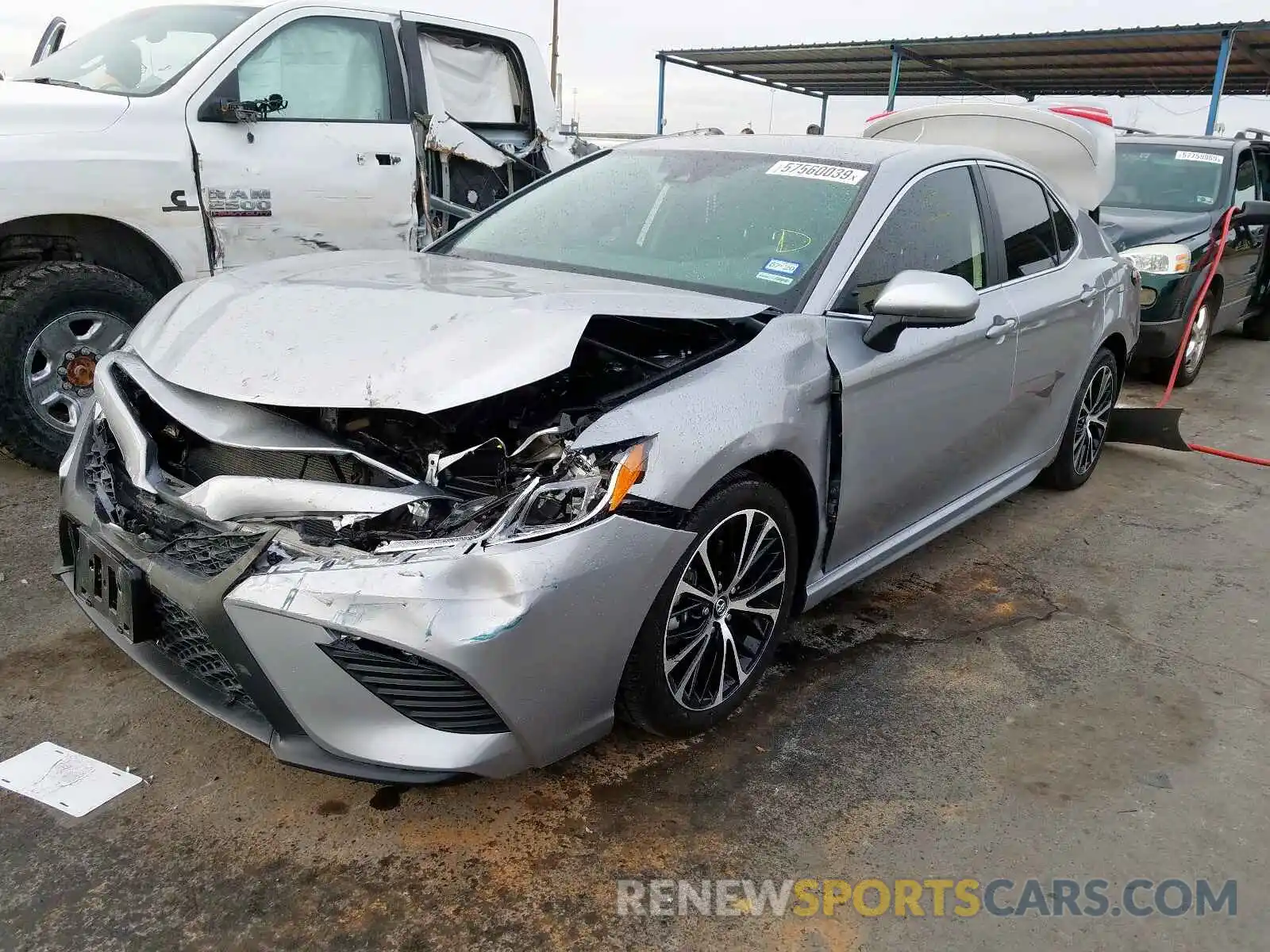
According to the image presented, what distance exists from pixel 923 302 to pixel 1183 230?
546cm

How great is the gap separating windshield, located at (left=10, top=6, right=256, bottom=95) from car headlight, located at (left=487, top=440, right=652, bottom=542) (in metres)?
3.51

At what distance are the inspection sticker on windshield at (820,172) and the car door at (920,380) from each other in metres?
0.16

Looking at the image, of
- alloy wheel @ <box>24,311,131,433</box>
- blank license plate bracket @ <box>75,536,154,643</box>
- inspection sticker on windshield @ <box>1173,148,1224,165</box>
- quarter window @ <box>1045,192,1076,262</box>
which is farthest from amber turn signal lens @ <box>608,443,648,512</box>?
inspection sticker on windshield @ <box>1173,148,1224,165</box>

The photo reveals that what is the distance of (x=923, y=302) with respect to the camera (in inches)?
105

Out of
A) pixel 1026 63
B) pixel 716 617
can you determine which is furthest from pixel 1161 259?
pixel 1026 63

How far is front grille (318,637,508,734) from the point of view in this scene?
1.95 metres

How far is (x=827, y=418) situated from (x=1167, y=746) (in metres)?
1.32

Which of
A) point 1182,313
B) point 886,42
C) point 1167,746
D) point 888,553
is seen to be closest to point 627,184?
point 888,553

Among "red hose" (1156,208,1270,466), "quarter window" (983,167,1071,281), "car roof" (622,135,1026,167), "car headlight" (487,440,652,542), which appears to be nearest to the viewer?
"car headlight" (487,440,652,542)

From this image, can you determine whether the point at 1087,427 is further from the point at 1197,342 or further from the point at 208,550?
the point at 208,550

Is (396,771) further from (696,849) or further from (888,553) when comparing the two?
(888,553)

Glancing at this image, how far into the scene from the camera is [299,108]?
488 centimetres

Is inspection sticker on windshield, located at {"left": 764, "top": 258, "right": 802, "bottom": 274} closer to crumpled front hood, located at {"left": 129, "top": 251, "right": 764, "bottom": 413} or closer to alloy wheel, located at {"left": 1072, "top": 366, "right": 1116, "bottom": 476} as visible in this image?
crumpled front hood, located at {"left": 129, "top": 251, "right": 764, "bottom": 413}

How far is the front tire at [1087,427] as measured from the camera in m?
4.52
